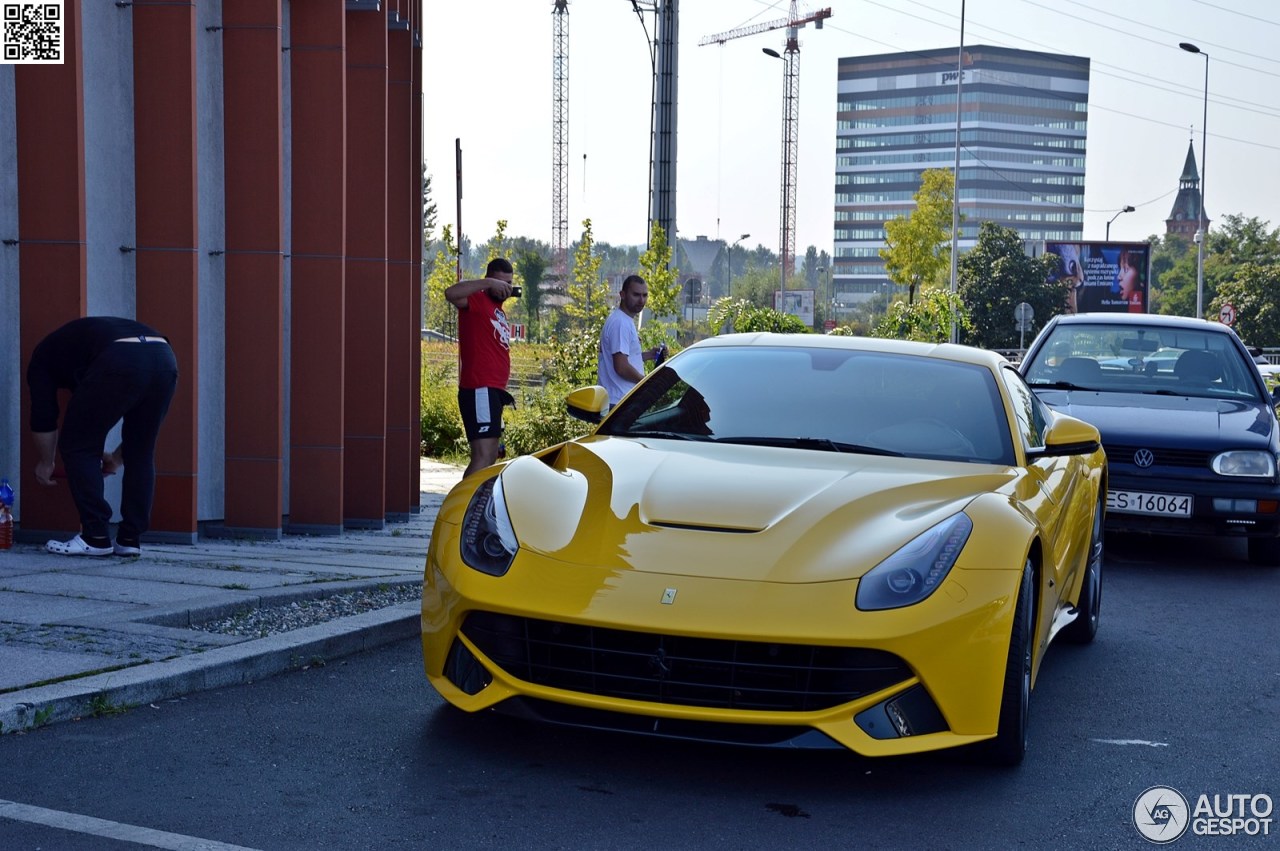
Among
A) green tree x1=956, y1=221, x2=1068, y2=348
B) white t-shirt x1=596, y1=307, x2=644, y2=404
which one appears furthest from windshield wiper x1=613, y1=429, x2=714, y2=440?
green tree x1=956, y1=221, x2=1068, y2=348

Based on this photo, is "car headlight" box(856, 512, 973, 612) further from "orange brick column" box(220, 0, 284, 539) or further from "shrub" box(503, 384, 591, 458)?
"shrub" box(503, 384, 591, 458)

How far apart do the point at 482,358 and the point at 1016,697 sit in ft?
20.9

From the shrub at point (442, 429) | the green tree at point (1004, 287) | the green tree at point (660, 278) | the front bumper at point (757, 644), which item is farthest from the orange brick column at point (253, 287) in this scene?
the green tree at point (1004, 287)

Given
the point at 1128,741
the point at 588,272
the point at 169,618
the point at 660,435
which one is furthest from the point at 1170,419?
the point at 588,272

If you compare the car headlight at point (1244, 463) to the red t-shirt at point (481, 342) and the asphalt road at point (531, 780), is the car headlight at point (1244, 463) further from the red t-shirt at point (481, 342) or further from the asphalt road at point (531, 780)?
the red t-shirt at point (481, 342)

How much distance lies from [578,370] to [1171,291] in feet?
405

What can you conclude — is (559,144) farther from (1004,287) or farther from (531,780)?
(531,780)

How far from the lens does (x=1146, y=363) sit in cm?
1060

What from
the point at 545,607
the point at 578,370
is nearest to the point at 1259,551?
the point at 545,607

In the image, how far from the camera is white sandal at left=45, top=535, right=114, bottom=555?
304 inches

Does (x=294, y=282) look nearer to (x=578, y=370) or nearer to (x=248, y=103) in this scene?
(x=248, y=103)

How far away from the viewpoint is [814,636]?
3984 millimetres

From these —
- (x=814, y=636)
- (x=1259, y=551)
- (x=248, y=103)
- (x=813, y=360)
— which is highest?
(x=248, y=103)

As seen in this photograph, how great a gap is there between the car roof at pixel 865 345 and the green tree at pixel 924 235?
6616cm
